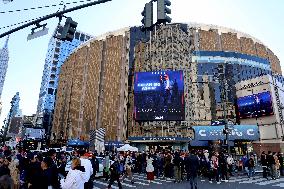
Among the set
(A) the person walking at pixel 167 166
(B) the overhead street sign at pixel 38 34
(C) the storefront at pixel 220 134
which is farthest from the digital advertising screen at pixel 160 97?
(B) the overhead street sign at pixel 38 34

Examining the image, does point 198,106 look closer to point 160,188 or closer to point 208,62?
point 208,62

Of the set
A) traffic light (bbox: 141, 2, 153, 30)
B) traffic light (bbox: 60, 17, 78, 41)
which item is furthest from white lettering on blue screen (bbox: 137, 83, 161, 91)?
traffic light (bbox: 141, 2, 153, 30)

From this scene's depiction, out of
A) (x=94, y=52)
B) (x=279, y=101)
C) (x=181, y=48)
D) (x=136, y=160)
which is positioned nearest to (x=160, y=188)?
(x=136, y=160)

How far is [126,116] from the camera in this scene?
5750 cm

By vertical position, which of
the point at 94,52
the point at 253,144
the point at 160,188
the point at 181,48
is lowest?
the point at 160,188

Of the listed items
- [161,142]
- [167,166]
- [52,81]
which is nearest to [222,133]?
[167,166]

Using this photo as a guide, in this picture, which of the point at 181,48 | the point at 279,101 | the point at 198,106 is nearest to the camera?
the point at 279,101

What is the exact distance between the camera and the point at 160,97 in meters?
37.0

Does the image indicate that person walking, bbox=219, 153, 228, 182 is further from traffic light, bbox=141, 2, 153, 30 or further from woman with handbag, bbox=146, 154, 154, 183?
traffic light, bbox=141, 2, 153, 30

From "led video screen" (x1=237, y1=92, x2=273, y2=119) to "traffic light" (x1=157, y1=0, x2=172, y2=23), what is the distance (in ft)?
109

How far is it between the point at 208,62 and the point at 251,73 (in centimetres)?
1322

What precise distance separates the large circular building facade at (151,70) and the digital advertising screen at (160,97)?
40 centimetres

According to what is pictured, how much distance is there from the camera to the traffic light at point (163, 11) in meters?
7.12

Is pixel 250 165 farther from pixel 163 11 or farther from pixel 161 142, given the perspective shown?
pixel 161 142
